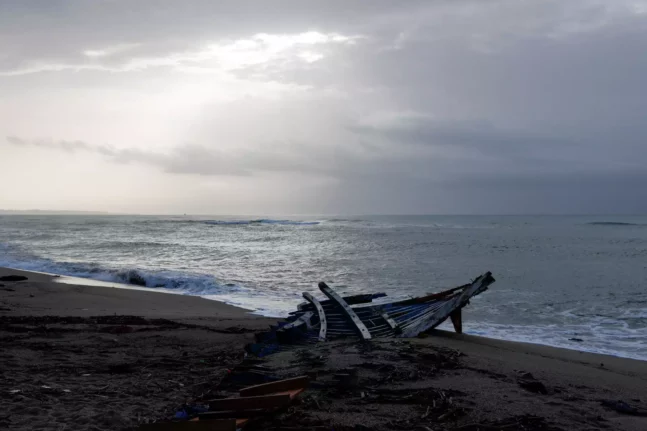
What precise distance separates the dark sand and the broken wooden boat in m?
0.37

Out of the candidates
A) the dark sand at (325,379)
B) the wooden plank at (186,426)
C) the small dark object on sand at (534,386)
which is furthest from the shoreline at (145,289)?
the wooden plank at (186,426)

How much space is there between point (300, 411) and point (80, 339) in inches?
190

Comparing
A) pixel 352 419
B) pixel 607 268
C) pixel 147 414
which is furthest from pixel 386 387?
pixel 607 268

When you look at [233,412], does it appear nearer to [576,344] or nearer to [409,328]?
[409,328]

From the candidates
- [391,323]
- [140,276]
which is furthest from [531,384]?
[140,276]

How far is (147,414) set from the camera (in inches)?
179

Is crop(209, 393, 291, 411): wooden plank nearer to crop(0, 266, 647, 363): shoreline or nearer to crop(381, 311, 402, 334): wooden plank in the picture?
crop(381, 311, 402, 334): wooden plank

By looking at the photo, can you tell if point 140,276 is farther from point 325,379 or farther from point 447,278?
point 325,379

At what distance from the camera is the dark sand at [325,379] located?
171 inches

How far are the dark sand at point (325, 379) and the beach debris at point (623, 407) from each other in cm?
14

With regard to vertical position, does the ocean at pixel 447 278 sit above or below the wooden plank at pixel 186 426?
below

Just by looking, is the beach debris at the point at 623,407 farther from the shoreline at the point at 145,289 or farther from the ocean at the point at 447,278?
the ocean at the point at 447,278

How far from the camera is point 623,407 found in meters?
4.92

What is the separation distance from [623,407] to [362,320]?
4.70 meters
